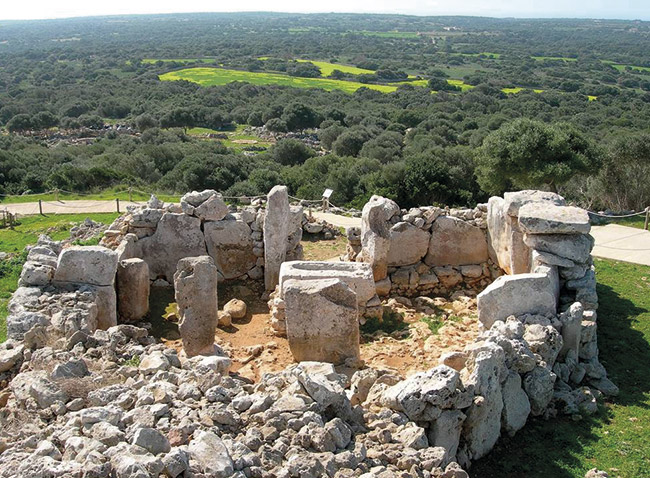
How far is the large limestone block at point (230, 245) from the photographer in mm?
14891

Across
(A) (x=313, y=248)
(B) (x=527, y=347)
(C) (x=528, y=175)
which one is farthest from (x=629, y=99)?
(B) (x=527, y=347)

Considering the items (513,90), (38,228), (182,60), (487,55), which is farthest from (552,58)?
(38,228)

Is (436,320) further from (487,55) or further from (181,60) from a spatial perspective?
(487,55)

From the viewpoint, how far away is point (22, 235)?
66.0 ft

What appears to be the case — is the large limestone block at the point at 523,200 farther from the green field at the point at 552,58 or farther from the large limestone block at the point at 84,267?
the green field at the point at 552,58

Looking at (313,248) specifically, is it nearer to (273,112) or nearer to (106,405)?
(106,405)

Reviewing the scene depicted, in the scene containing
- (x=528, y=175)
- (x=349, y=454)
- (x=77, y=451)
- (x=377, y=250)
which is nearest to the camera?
(x=77, y=451)

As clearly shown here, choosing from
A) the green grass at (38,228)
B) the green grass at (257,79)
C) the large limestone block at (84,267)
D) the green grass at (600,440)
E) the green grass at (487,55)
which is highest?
the large limestone block at (84,267)

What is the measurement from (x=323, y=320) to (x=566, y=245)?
4.42 metres

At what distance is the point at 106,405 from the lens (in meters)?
7.55

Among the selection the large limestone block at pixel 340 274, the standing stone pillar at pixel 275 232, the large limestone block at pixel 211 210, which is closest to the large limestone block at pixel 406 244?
the large limestone block at pixel 340 274

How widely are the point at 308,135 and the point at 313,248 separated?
4900cm

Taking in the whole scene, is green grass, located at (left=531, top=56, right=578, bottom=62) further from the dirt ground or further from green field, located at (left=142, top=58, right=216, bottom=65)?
the dirt ground

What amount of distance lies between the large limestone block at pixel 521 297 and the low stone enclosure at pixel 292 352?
0.02 metres
